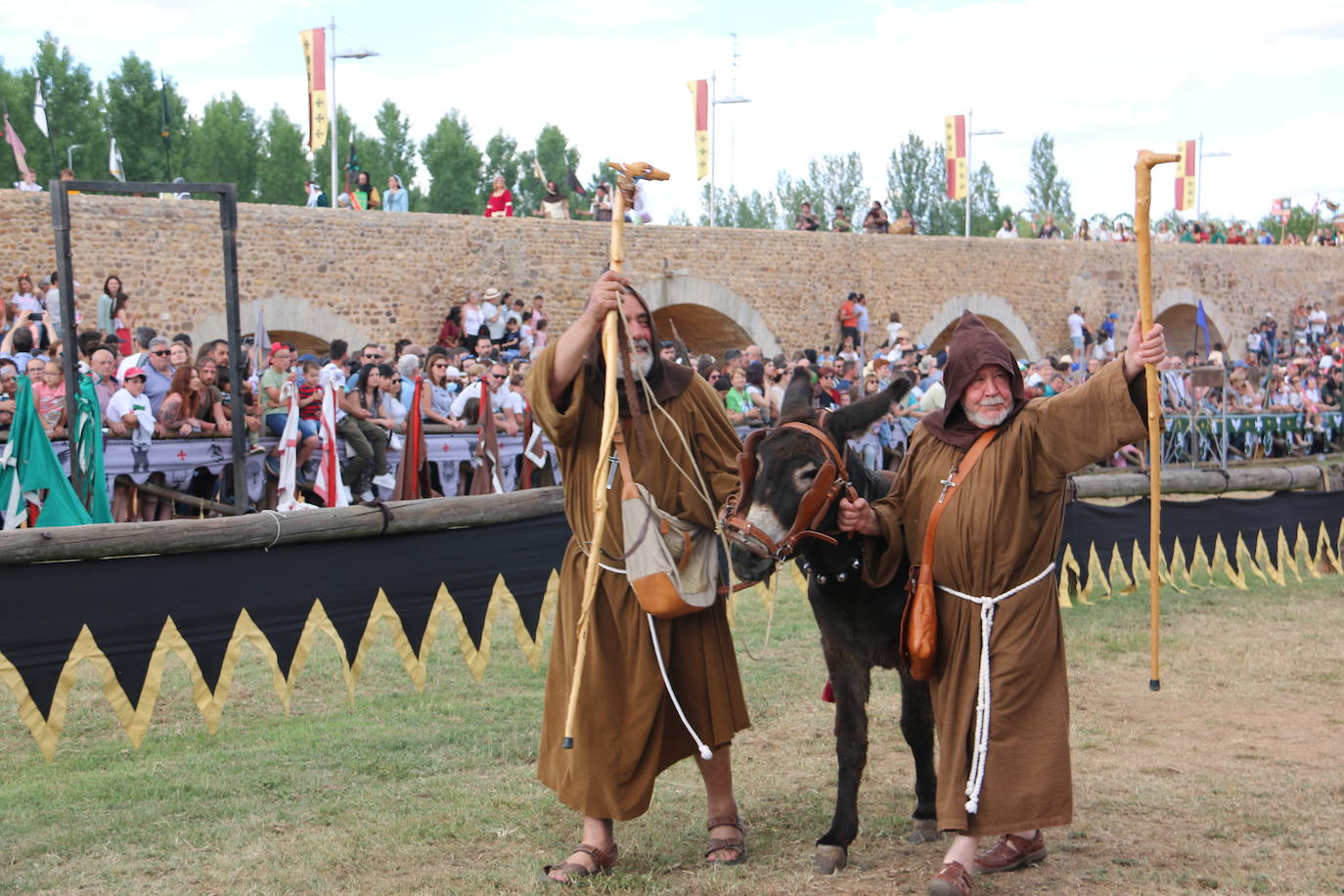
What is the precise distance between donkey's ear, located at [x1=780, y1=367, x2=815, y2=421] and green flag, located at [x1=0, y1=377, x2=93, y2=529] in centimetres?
533

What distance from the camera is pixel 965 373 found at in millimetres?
4238

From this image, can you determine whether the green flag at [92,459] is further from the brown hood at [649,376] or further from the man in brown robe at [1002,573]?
the man in brown robe at [1002,573]

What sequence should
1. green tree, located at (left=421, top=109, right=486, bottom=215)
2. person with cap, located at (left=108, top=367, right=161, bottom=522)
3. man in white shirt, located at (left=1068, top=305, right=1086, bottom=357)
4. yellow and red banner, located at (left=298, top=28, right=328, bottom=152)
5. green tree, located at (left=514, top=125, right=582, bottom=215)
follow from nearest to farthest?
1. person with cap, located at (left=108, top=367, right=161, bottom=522)
2. yellow and red banner, located at (left=298, top=28, right=328, bottom=152)
3. man in white shirt, located at (left=1068, top=305, right=1086, bottom=357)
4. green tree, located at (left=421, top=109, right=486, bottom=215)
5. green tree, located at (left=514, top=125, right=582, bottom=215)

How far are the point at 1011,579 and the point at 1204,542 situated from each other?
7555 mm

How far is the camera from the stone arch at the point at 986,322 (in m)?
28.8

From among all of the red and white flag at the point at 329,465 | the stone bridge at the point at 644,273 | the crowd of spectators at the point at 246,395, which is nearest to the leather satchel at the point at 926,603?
the crowd of spectators at the point at 246,395

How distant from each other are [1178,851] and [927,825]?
0.88 meters

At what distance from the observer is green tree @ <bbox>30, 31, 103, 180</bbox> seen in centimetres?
4069

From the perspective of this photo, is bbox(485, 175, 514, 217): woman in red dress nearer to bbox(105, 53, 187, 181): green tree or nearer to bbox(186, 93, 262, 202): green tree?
bbox(105, 53, 187, 181): green tree

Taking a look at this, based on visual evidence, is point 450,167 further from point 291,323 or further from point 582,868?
point 582,868

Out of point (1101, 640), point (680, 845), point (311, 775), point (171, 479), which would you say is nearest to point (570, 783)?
point (680, 845)

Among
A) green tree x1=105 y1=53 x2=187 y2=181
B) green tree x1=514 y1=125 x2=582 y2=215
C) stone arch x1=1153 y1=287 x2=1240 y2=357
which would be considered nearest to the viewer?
stone arch x1=1153 y1=287 x2=1240 y2=357

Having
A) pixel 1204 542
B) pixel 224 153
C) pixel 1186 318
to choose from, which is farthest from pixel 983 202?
pixel 1204 542

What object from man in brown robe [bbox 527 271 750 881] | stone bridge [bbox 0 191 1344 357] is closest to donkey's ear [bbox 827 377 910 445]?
man in brown robe [bbox 527 271 750 881]
